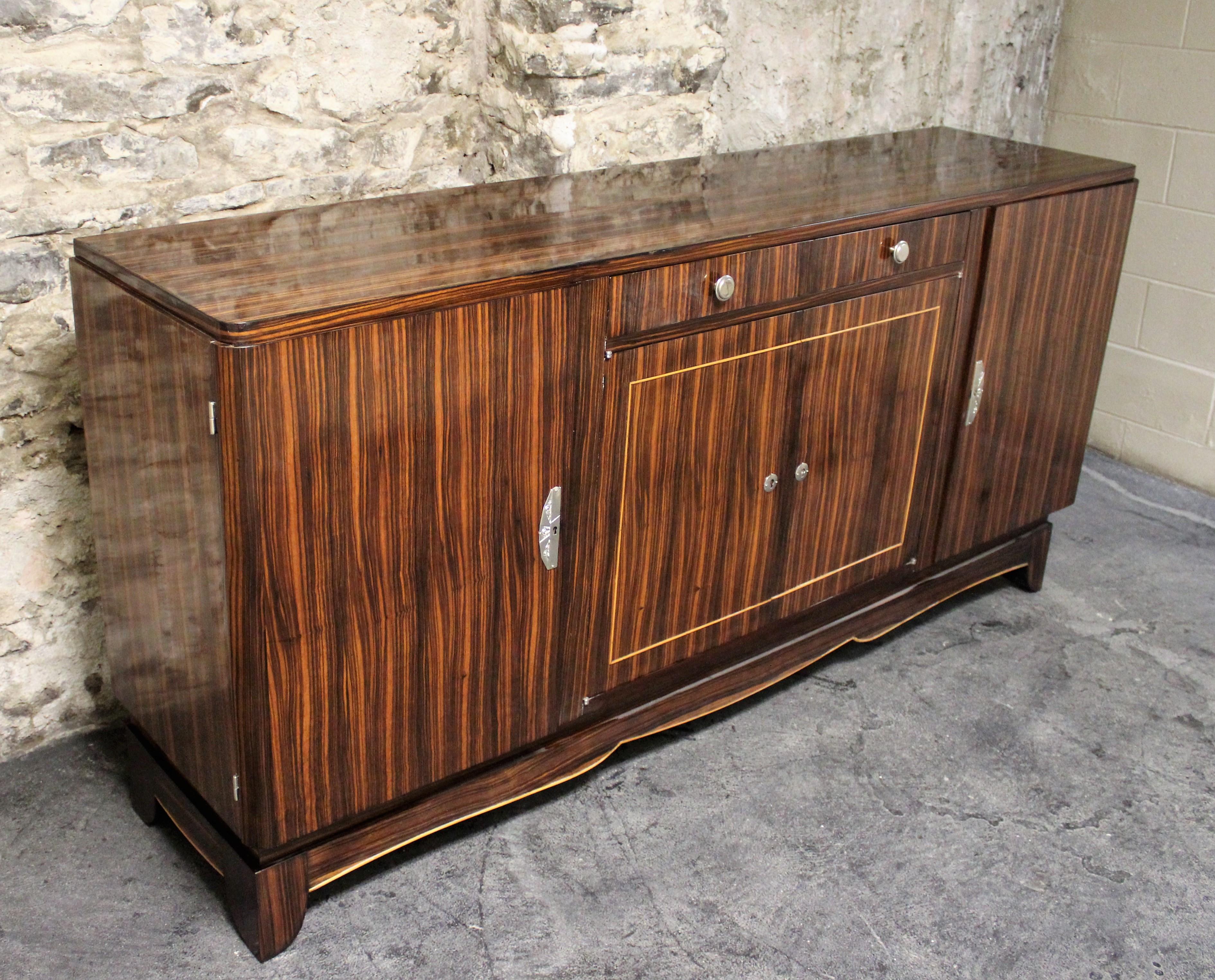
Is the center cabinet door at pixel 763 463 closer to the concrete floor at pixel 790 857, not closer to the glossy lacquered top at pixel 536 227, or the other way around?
the glossy lacquered top at pixel 536 227

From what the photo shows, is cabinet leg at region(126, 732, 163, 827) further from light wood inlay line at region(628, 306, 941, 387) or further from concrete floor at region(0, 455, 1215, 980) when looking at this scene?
light wood inlay line at region(628, 306, 941, 387)

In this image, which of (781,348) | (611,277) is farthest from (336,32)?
(781,348)

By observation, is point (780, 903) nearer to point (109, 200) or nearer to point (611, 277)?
point (611, 277)

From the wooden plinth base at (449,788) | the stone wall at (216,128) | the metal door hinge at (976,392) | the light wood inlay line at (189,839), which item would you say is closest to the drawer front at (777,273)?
the metal door hinge at (976,392)

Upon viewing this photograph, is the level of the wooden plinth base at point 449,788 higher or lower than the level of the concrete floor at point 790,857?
higher

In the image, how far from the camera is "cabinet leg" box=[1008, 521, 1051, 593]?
312 cm

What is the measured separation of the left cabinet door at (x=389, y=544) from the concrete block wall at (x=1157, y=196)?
7.89 ft

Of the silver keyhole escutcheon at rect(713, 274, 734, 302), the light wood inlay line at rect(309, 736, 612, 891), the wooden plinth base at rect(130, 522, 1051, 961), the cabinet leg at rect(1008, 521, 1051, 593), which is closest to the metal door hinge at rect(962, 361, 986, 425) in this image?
the wooden plinth base at rect(130, 522, 1051, 961)

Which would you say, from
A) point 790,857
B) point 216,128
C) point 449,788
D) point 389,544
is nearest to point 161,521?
point 389,544

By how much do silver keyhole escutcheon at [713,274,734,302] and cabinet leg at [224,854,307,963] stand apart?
1110 millimetres

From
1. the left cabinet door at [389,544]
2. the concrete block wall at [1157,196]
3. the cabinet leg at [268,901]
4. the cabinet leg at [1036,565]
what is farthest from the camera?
the concrete block wall at [1157,196]

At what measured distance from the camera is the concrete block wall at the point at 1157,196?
3539mm

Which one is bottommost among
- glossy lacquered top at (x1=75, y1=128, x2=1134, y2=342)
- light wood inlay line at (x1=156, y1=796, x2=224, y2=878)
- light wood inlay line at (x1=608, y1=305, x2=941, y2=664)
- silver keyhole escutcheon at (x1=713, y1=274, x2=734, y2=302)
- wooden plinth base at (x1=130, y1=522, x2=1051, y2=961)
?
light wood inlay line at (x1=156, y1=796, x2=224, y2=878)

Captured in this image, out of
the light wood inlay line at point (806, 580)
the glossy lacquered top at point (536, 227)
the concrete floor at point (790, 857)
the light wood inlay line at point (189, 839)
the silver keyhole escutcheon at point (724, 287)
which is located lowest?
the concrete floor at point (790, 857)
